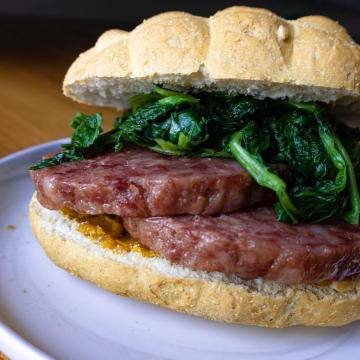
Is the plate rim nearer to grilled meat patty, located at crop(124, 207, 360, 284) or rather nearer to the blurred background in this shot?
grilled meat patty, located at crop(124, 207, 360, 284)

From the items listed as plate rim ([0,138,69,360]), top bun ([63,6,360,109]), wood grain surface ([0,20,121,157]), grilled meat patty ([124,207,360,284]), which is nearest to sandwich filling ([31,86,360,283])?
grilled meat patty ([124,207,360,284])

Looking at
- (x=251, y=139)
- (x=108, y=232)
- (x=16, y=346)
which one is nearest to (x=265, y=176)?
(x=251, y=139)

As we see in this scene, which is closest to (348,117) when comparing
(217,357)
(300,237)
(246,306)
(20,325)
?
(300,237)

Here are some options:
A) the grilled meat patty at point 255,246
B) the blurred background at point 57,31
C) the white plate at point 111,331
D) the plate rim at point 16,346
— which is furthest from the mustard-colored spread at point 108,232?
the blurred background at point 57,31

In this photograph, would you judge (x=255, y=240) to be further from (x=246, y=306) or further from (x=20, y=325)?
(x=20, y=325)

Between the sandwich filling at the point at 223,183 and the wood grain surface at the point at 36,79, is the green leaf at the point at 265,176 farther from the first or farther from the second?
the wood grain surface at the point at 36,79

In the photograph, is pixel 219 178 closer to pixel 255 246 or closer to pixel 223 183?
pixel 223 183
